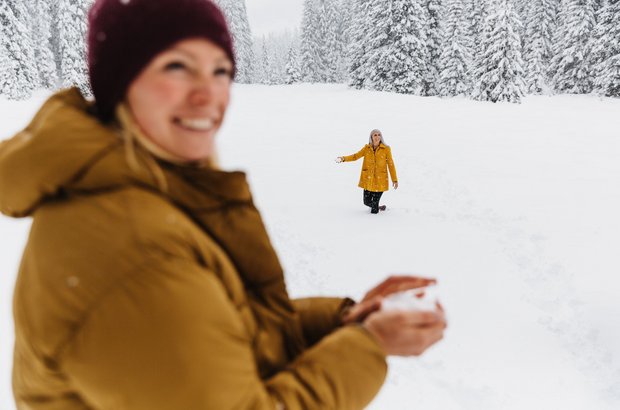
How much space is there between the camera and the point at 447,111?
2003 centimetres

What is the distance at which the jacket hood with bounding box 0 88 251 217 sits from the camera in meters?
0.94

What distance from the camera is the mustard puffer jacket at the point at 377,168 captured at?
354 inches

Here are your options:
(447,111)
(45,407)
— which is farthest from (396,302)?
(447,111)

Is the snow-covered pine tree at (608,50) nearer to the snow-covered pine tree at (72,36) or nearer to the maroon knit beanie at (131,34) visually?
the snow-covered pine tree at (72,36)

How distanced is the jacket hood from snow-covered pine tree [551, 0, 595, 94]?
4184 cm

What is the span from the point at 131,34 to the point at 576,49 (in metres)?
42.8

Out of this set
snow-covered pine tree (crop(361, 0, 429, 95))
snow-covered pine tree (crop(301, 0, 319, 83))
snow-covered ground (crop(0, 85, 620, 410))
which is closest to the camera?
snow-covered ground (crop(0, 85, 620, 410))

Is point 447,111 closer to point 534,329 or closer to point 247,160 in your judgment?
point 247,160

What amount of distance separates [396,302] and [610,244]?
301 inches

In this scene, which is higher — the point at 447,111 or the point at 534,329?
the point at 447,111

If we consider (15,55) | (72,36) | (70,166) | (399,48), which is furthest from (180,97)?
(72,36)

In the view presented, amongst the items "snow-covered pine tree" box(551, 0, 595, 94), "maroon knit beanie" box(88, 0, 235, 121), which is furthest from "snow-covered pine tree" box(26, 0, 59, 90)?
"maroon knit beanie" box(88, 0, 235, 121)

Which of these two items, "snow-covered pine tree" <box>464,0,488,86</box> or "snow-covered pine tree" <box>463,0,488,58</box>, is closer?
"snow-covered pine tree" <box>464,0,488,86</box>

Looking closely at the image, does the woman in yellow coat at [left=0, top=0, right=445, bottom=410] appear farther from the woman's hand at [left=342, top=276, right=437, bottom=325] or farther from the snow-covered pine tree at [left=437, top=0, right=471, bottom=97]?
the snow-covered pine tree at [left=437, top=0, right=471, bottom=97]
